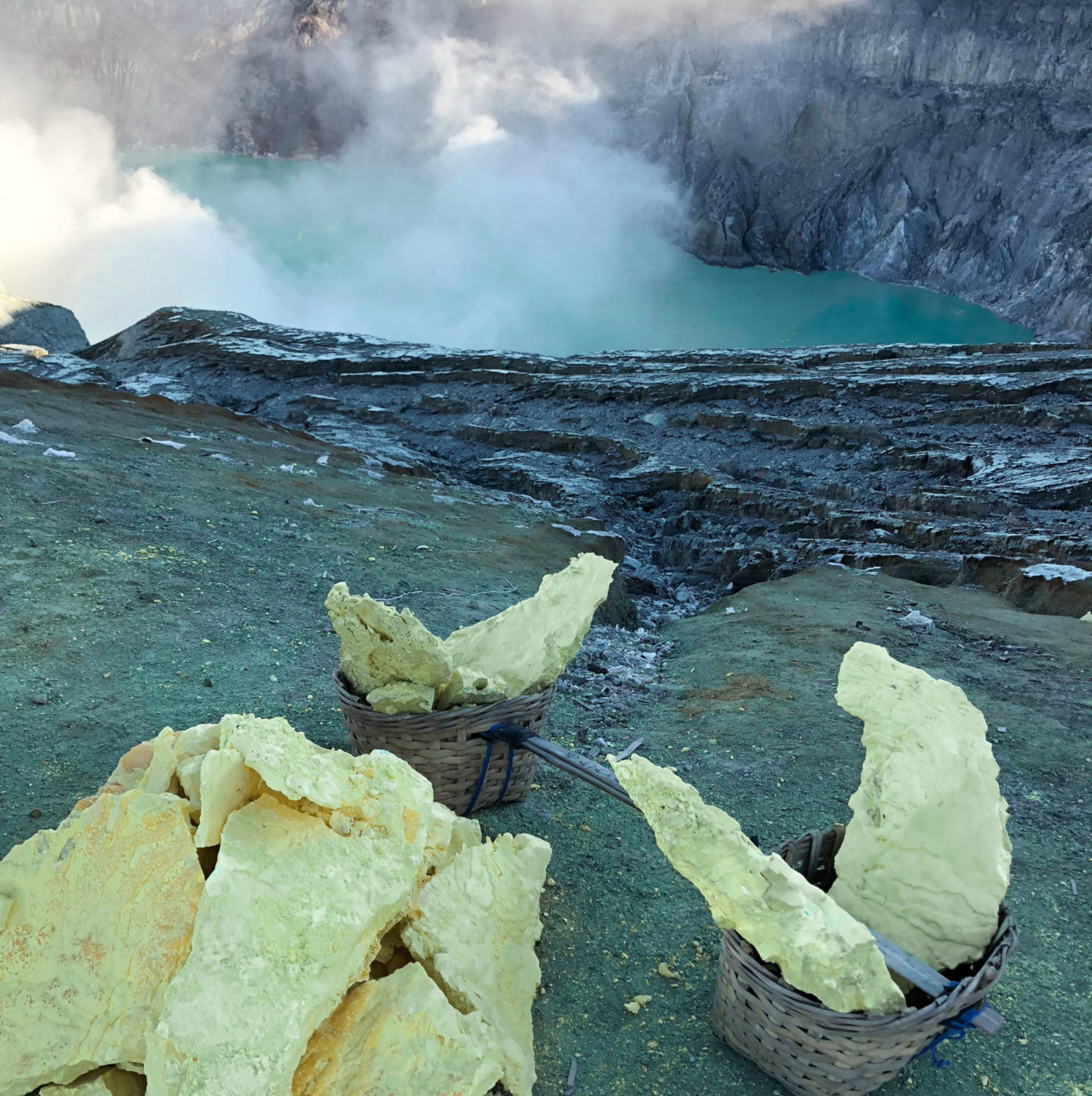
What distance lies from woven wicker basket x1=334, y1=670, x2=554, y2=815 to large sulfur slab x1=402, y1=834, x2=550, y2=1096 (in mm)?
455

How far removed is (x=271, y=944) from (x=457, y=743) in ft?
3.76

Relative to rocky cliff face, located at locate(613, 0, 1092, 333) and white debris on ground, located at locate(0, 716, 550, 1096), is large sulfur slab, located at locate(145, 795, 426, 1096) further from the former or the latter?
rocky cliff face, located at locate(613, 0, 1092, 333)

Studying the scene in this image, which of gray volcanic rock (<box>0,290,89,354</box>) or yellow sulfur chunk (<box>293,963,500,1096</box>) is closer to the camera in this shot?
yellow sulfur chunk (<box>293,963,500,1096</box>)

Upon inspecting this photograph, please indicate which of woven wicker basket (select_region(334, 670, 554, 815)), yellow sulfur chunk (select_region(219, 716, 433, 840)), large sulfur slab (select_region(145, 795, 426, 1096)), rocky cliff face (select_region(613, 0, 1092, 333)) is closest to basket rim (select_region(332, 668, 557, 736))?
woven wicker basket (select_region(334, 670, 554, 815))

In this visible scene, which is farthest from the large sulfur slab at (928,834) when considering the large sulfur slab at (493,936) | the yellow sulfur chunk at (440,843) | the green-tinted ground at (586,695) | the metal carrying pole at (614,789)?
the yellow sulfur chunk at (440,843)

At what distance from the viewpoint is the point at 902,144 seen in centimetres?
2761

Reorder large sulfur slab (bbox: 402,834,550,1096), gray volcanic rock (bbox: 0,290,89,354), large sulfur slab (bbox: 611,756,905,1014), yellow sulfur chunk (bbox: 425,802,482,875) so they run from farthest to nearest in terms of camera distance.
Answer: gray volcanic rock (bbox: 0,290,89,354)
yellow sulfur chunk (bbox: 425,802,482,875)
large sulfur slab (bbox: 402,834,550,1096)
large sulfur slab (bbox: 611,756,905,1014)

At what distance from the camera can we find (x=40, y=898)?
1.67 metres

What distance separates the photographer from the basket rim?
2486mm

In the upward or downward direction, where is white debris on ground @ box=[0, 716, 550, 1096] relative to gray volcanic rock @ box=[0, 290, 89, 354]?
upward

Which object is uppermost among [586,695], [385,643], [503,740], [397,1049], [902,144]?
[902,144]

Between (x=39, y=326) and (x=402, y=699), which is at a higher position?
(x=402, y=699)

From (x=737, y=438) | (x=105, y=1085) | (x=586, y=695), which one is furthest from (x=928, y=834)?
(x=737, y=438)

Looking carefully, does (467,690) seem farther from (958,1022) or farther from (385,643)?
(958,1022)
